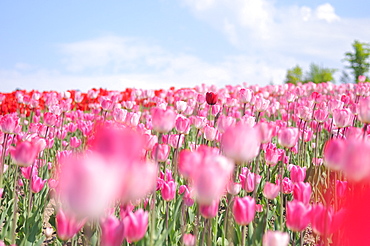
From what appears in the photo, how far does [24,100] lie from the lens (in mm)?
7008

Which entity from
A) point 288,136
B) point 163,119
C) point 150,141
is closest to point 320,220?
point 288,136

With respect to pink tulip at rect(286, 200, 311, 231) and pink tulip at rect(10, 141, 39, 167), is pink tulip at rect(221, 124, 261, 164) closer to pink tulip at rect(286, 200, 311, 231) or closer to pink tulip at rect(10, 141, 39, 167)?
pink tulip at rect(286, 200, 311, 231)

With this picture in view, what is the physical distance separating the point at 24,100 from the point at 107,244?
21.7ft

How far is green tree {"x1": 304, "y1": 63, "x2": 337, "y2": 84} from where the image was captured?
145 feet

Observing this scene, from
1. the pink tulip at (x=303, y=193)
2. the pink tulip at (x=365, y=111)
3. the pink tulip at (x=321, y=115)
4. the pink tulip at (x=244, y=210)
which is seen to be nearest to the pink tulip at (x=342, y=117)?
the pink tulip at (x=321, y=115)

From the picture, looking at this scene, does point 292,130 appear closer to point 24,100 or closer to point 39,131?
point 39,131

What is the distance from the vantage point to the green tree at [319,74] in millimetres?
44062

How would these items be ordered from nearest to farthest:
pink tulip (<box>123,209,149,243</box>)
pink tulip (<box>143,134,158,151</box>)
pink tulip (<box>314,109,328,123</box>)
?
pink tulip (<box>123,209,149,243</box>), pink tulip (<box>143,134,158,151</box>), pink tulip (<box>314,109,328,123</box>)

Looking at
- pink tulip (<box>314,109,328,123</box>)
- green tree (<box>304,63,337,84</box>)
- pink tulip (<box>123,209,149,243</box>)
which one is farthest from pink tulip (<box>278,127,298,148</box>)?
green tree (<box>304,63,337,84</box>)

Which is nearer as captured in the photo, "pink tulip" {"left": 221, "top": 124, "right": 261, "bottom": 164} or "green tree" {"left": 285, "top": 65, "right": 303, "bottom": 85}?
"pink tulip" {"left": 221, "top": 124, "right": 261, "bottom": 164}

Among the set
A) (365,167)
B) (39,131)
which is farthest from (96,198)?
(39,131)

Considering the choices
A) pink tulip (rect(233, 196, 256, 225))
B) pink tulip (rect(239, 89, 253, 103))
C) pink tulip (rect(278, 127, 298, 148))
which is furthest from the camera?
pink tulip (rect(239, 89, 253, 103))

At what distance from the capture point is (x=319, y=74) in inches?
1791

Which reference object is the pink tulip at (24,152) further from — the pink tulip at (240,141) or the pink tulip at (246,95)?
the pink tulip at (246,95)
